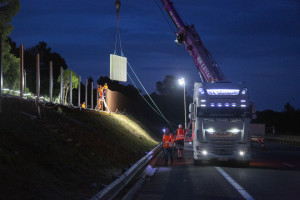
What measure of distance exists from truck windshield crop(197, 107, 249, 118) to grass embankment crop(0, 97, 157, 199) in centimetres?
440

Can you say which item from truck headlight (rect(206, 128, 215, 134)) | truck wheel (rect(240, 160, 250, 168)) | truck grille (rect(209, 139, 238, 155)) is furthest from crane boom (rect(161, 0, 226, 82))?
truck wheel (rect(240, 160, 250, 168))

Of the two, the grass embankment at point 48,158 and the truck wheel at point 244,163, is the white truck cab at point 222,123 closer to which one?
the truck wheel at point 244,163

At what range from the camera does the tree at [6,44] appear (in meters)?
26.3

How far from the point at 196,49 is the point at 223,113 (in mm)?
14906

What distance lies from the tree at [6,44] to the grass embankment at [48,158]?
8.66 m

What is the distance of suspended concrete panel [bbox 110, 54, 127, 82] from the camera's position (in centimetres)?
3222

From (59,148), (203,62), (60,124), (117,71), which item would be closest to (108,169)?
(59,148)

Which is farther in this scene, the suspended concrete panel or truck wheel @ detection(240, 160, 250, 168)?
the suspended concrete panel

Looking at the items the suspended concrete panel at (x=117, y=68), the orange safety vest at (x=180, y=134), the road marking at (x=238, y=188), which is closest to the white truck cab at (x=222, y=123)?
the orange safety vest at (x=180, y=134)

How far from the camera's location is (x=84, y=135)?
19.2 m

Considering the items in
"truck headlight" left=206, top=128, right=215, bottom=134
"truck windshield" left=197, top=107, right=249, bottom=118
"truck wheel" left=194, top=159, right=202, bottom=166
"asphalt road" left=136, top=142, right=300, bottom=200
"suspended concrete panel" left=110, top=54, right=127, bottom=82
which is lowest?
"truck wheel" left=194, top=159, right=202, bottom=166

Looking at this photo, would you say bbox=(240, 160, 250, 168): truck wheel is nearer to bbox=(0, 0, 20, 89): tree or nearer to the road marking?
the road marking

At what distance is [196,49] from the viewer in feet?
119

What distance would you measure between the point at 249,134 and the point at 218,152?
1.75m
